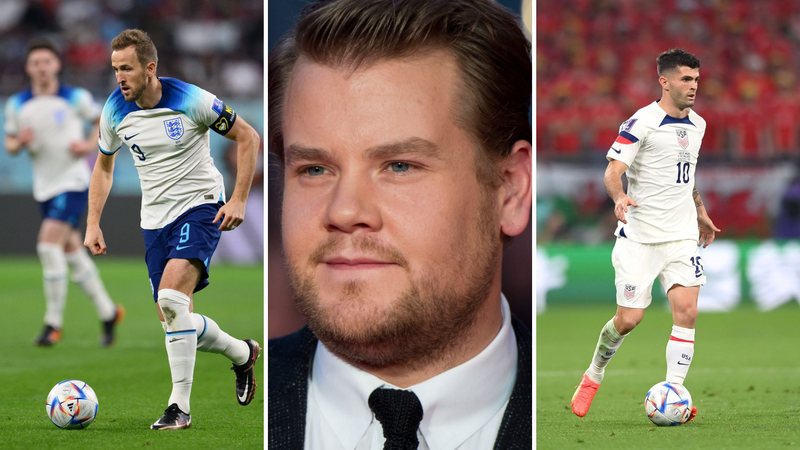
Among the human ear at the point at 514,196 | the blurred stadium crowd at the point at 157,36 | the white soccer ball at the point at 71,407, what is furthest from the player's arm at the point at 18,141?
the blurred stadium crowd at the point at 157,36

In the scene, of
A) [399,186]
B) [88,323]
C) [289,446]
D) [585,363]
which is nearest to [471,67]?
[399,186]

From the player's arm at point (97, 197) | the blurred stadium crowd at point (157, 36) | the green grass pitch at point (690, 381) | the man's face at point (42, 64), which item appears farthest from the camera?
the blurred stadium crowd at point (157, 36)

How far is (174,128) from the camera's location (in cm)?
528

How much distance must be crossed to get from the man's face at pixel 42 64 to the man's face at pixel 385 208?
6.76 metres

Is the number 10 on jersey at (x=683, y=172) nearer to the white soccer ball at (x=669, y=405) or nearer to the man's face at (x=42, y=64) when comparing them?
the white soccer ball at (x=669, y=405)

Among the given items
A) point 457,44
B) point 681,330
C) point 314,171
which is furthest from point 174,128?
Answer: point 681,330

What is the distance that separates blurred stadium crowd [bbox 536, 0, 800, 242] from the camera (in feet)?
49.9

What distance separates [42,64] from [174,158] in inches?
211

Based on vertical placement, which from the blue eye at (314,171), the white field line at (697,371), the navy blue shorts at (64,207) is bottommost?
the white field line at (697,371)

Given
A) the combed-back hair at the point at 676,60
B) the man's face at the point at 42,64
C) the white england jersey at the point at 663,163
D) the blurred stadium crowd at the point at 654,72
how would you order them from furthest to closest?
the blurred stadium crowd at the point at 654,72, the man's face at the point at 42,64, the white england jersey at the point at 663,163, the combed-back hair at the point at 676,60

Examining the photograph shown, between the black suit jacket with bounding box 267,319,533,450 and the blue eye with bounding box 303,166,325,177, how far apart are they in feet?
1.81

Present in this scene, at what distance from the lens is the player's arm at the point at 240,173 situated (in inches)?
191

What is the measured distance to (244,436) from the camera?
535 centimetres

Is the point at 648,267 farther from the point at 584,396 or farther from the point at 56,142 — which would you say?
the point at 56,142
